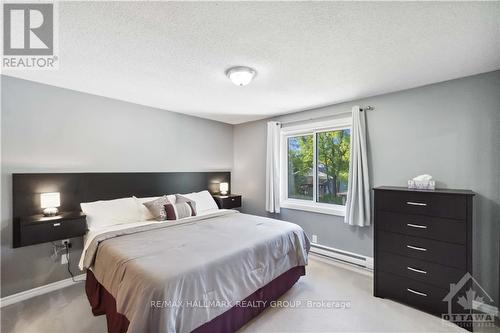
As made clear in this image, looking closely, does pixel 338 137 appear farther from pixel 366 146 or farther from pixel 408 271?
pixel 408 271

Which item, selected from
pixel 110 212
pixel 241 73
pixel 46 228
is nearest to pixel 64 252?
pixel 46 228

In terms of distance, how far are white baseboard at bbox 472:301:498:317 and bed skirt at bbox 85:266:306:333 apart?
1715 millimetres

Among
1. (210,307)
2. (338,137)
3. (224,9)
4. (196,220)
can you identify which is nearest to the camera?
(224,9)

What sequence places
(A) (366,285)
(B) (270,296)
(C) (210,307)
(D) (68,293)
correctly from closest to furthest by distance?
(C) (210,307) → (B) (270,296) → (D) (68,293) → (A) (366,285)

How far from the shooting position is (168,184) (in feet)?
11.8

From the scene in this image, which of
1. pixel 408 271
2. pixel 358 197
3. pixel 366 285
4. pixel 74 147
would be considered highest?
pixel 74 147

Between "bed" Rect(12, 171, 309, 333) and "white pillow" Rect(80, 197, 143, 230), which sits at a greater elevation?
"white pillow" Rect(80, 197, 143, 230)

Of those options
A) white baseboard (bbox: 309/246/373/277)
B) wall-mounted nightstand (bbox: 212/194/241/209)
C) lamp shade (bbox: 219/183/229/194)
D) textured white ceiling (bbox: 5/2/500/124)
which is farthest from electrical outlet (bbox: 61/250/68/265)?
white baseboard (bbox: 309/246/373/277)

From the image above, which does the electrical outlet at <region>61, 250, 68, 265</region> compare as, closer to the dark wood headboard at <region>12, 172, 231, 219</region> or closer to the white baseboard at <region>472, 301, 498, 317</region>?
the dark wood headboard at <region>12, 172, 231, 219</region>

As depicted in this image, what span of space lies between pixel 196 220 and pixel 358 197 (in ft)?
7.30

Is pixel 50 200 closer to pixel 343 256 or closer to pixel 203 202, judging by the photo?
pixel 203 202

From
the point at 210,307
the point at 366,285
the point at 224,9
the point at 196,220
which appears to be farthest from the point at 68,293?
the point at 366,285

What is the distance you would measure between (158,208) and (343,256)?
2.70 meters

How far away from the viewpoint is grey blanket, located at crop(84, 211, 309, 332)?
137cm
